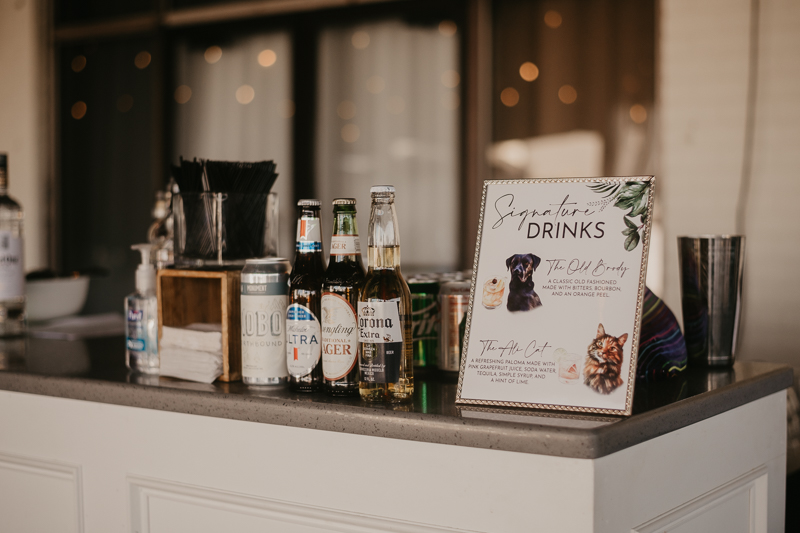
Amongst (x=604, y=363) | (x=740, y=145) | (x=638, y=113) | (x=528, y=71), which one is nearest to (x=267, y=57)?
(x=528, y=71)

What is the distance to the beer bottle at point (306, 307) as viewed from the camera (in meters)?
0.91

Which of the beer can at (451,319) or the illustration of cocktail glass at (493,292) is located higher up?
the illustration of cocktail glass at (493,292)

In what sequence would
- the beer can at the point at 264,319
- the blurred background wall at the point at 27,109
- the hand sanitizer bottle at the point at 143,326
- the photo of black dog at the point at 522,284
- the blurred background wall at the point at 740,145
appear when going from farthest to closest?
the blurred background wall at the point at 27,109 < the blurred background wall at the point at 740,145 < the hand sanitizer bottle at the point at 143,326 < the beer can at the point at 264,319 < the photo of black dog at the point at 522,284

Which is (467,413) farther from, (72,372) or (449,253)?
(449,253)

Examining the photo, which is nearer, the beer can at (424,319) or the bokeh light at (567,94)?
the beer can at (424,319)

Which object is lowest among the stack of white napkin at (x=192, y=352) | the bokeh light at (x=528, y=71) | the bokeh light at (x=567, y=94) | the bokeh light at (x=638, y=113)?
the stack of white napkin at (x=192, y=352)

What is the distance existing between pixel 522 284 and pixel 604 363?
13 cm

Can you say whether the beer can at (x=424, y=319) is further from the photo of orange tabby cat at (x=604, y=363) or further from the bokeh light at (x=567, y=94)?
the bokeh light at (x=567, y=94)

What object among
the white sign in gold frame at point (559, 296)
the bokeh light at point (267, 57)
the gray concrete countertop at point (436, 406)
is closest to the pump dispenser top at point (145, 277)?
the gray concrete countertop at point (436, 406)

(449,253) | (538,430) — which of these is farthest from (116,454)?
(449,253)

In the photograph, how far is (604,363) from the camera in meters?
0.78

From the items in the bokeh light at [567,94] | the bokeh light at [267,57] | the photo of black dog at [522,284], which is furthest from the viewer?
the bokeh light at [267,57]

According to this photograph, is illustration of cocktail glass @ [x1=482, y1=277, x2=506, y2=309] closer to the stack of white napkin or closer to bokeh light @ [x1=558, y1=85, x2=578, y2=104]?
the stack of white napkin

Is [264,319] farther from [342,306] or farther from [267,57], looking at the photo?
[267,57]
